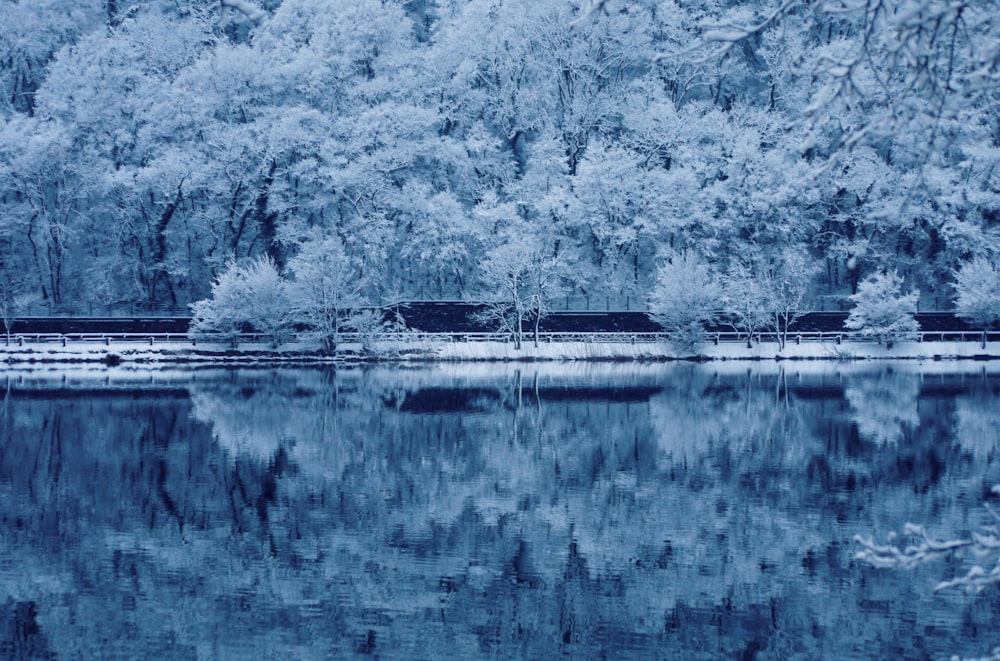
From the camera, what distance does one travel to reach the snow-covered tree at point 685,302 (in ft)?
165

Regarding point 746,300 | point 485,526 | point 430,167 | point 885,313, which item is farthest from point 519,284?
point 485,526

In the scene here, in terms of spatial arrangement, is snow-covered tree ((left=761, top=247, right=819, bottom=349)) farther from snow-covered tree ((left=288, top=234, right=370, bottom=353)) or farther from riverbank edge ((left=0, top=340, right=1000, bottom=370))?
snow-covered tree ((left=288, top=234, right=370, bottom=353))

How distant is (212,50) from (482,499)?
151 ft

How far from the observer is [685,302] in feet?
165

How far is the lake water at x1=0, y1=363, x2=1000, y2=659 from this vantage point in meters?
12.3

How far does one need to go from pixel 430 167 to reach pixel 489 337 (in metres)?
12.8

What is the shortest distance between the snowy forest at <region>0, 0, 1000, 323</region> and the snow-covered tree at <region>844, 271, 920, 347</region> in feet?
10.5

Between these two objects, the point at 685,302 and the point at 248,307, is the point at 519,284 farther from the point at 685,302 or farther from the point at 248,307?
the point at 248,307

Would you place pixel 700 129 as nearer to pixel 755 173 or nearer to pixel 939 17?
pixel 755 173

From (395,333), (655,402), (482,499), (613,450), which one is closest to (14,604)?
(482,499)

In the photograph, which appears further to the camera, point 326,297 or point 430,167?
point 430,167

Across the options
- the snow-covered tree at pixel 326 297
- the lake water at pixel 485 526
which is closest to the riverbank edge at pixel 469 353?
the snow-covered tree at pixel 326 297

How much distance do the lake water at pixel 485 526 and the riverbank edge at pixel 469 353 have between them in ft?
52.9

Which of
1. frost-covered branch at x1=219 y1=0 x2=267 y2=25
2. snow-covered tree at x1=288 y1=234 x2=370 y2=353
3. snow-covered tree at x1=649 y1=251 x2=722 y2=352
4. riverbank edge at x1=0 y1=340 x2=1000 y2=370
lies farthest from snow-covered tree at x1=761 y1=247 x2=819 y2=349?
frost-covered branch at x1=219 y1=0 x2=267 y2=25
